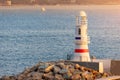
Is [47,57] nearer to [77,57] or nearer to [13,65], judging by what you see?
[13,65]

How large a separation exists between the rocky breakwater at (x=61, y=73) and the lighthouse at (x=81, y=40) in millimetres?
698

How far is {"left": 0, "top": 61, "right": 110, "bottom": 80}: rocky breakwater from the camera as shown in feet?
43.8

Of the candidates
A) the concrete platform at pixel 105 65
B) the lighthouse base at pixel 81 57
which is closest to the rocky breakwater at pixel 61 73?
the concrete platform at pixel 105 65

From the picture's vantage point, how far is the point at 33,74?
13617 millimetres

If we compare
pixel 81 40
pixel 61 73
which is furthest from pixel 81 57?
pixel 61 73

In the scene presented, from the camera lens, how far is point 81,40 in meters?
14.4

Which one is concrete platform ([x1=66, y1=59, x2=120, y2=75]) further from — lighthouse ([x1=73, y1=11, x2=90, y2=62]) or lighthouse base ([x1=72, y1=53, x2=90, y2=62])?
lighthouse ([x1=73, y1=11, x2=90, y2=62])

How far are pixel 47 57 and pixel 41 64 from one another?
16933 millimetres

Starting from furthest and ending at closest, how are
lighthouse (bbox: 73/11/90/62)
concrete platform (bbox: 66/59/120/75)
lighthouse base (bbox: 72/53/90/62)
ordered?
lighthouse base (bbox: 72/53/90/62) → lighthouse (bbox: 73/11/90/62) → concrete platform (bbox: 66/59/120/75)

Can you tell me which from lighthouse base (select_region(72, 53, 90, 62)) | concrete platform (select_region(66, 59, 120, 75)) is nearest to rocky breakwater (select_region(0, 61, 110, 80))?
concrete platform (select_region(66, 59, 120, 75))

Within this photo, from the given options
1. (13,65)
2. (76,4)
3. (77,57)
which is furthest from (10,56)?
(76,4)

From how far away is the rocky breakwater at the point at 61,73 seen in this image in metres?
13.4

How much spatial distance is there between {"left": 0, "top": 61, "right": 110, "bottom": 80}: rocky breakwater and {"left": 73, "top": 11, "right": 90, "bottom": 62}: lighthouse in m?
0.70

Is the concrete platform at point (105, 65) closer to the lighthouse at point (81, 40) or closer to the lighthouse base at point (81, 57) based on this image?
the lighthouse base at point (81, 57)
